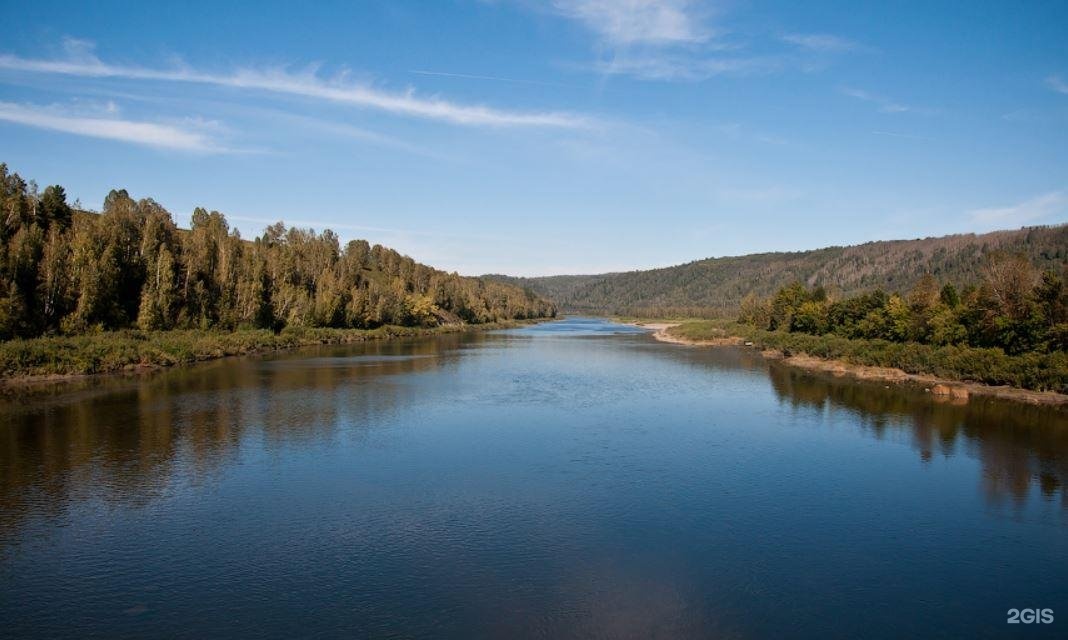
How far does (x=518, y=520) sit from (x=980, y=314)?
36045mm

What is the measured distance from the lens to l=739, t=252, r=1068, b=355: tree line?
34562mm

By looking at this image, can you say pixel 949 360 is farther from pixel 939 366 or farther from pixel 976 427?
pixel 976 427

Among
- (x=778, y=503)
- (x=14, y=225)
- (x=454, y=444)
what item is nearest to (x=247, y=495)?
(x=454, y=444)

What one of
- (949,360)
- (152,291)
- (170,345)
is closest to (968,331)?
(949,360)

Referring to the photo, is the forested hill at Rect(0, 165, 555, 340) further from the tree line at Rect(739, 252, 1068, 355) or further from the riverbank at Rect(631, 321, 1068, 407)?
the tree line at Rect(739, 252, 1068, 355)

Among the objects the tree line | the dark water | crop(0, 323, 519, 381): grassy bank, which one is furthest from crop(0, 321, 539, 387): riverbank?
the tree line

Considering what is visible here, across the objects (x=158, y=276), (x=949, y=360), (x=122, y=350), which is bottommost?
(x=949, y=360)

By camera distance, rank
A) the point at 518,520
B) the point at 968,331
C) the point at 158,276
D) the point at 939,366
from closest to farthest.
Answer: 1. the point at 518,520
2. the point at 939,366
3. the point at 968,331
4. the point at 158,276

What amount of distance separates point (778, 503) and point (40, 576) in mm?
15600

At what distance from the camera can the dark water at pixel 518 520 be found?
11117 mm

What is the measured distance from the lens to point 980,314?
129 feet

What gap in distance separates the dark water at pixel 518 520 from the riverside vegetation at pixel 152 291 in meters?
11.7

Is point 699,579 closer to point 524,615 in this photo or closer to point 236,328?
point 524,615

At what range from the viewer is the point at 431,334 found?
293 ft
